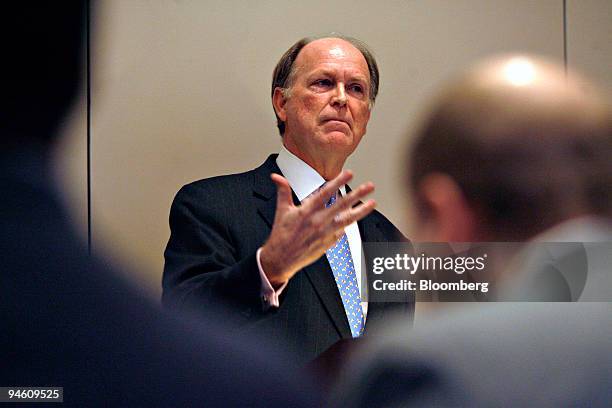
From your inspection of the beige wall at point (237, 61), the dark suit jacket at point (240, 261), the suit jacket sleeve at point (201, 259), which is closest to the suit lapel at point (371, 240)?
the dark suit jacket at point (240, 261)

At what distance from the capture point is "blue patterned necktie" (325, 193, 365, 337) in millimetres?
2457

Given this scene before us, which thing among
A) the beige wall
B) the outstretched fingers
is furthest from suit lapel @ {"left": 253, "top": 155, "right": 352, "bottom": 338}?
the outstretched fingers

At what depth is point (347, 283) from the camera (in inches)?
97.0

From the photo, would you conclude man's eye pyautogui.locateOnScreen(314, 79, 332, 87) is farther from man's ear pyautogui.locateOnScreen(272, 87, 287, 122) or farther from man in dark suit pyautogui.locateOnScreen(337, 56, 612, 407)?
man in dark suit pyautogui.locateOnScreen(337, 56, 612, 407)

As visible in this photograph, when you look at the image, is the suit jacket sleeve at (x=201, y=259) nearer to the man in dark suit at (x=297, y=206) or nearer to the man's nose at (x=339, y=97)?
the man in dark suit at (x=297, y=206)

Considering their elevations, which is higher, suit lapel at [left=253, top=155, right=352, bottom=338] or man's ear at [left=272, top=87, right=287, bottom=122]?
man's ear at [left=272, top=87, right=287, bottom=122]

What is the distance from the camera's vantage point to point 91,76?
2.52 m

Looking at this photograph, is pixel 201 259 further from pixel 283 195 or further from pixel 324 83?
pixel 324 83

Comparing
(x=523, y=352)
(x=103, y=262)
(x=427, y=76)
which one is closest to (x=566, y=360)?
(x=523, y=352)

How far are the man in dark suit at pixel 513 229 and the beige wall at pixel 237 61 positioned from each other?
0.06 metres

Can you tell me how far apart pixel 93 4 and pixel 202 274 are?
0.65 m

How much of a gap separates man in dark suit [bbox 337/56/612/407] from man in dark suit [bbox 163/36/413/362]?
112mm

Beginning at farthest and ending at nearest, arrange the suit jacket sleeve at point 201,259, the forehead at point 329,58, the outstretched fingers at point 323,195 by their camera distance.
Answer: the forehead at point 329,58
the suit jacket sleeve at point 201,259
the outstretched fingers at point 323,195

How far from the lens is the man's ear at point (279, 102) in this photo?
2.50 meters
